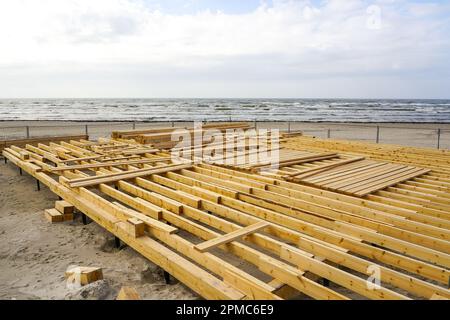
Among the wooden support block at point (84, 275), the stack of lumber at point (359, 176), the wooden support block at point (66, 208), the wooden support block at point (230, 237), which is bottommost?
the wooden support block at point (84, 275)

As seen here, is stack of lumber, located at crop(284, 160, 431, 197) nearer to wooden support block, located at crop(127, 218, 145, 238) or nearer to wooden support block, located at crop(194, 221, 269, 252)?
wooden support block, located at crop(194, 221, 269, 252)

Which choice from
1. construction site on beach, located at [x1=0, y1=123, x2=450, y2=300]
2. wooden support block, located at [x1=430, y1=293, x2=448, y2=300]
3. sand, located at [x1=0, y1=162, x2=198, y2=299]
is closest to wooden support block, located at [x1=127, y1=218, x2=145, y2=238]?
construction site on beach, located at [x1=0, y1=123, x2=450, y2=300]

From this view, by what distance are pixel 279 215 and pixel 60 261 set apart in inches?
120

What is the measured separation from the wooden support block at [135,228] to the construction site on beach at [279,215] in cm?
2

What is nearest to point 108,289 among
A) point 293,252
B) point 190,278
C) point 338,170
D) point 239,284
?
point 190,278

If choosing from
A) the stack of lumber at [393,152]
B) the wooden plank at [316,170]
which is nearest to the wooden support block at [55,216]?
the wooden plank at [316,170]

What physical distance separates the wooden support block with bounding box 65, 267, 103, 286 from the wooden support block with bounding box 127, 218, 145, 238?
2.02ft

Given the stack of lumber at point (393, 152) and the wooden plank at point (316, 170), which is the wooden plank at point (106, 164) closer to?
the wooden plank at point (316, 170)

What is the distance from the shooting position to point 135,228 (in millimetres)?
4578

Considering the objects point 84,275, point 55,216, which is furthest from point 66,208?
point 84,275

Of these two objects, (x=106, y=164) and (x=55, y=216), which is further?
(x=106, y=164)

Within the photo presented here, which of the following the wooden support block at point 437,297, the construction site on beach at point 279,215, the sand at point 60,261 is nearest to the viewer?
the wooden support block at point 437,297

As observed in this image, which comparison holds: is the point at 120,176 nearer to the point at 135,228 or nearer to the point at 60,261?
the point at 60,261

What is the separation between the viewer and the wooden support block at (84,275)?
13.6 ft
